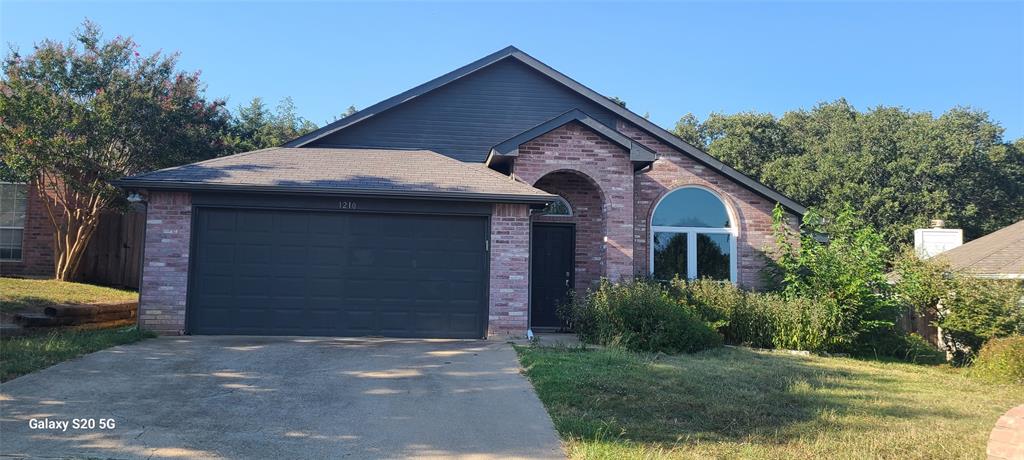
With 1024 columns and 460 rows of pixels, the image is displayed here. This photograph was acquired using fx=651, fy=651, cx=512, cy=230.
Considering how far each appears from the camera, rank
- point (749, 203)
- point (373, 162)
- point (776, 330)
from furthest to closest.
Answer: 1. point (749, 203)
2. point (373, 162)
3. point (776, 330)

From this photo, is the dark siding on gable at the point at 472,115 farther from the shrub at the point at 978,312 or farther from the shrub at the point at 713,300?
the shrub at the point at 978,312

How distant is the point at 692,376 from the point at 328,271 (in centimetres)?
612

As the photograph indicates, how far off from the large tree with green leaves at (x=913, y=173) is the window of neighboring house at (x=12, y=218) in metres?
26.8

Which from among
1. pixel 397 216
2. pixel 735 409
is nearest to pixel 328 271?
pixel 397 216

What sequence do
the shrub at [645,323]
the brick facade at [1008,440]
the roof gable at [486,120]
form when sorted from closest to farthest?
the brick facade at [1008,440] → the shrub at [645,323] → the roof gable at [486,120]

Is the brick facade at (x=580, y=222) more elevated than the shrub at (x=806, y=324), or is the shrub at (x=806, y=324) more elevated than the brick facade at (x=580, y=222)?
the brick facade at (x=580, y=222)

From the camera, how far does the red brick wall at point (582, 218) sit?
13453 mm

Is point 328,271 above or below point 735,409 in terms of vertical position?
above

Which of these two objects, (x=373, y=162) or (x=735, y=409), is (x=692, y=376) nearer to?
(x=735, y=409)

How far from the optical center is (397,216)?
36.3 feet

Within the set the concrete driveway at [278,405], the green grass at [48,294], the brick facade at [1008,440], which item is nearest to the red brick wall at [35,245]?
the green grass at [48,294]

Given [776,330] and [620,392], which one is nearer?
[620,392]

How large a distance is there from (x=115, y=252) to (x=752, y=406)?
16.5m

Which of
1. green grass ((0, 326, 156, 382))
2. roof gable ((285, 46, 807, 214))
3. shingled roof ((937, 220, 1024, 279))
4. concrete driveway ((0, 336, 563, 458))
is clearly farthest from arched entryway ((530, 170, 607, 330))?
green grass ((0, 326, 156, 382))
